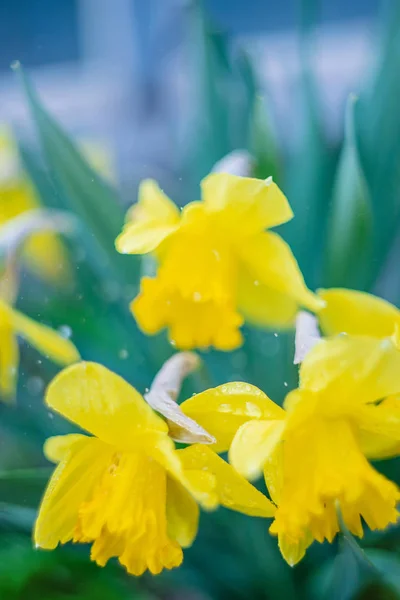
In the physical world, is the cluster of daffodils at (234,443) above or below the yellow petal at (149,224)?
below

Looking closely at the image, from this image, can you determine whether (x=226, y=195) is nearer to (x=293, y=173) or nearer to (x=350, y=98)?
(x=350, y=98)

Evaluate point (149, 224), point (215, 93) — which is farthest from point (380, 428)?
point (215, 93)

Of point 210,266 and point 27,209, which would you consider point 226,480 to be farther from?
point 27,209

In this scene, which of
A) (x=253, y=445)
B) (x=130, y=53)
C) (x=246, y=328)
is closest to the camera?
(x=253, y=445)

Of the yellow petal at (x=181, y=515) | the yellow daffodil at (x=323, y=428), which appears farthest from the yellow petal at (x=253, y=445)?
the yellow petal at (x=181, y=515)

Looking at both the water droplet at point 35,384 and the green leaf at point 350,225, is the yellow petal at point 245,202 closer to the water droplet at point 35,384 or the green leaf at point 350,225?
the green leaf at point 350,225

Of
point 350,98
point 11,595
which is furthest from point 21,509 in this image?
point 350,98

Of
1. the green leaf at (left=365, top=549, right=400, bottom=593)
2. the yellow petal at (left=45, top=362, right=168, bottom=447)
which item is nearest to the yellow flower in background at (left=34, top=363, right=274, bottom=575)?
the yellow petal at (left=45, top=362, right=168, bottom=447)
